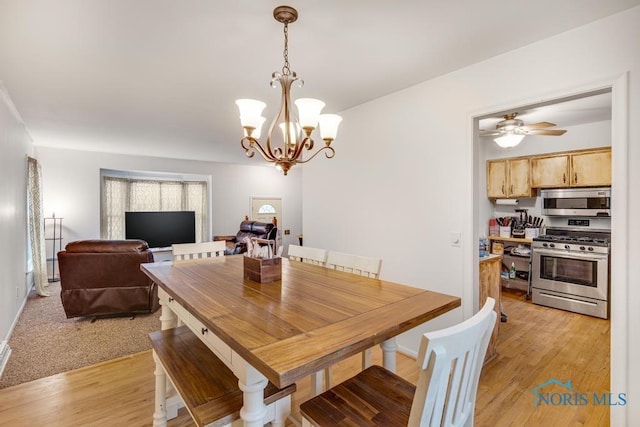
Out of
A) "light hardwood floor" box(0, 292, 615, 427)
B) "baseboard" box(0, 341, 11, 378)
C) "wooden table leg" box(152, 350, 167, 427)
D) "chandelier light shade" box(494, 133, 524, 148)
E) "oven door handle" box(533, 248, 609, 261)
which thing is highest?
"chandelier light shade" box(494, 133, 524, 148)

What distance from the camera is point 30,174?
4.30 meters

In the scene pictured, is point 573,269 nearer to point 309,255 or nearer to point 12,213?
point 309,255

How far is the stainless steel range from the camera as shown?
3676 mm

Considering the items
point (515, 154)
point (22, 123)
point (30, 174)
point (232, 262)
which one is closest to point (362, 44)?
point (232, 262)

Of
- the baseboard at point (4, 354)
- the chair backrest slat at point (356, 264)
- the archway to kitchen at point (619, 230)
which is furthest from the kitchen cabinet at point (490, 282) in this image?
the baseboard at point (4, 354)

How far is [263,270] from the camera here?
1752 millimetres

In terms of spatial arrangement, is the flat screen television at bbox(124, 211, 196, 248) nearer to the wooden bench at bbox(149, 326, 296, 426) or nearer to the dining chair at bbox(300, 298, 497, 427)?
the wooden bench at bbox(149, 326, 296, 426)

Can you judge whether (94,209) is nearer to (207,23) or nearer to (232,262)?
(232,262)

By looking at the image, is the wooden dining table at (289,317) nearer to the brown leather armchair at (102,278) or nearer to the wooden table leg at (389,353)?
the wooden table leg at (389,353)

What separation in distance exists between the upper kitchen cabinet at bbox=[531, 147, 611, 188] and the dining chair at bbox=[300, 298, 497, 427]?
4.22 meters

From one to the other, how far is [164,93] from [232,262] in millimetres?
1832

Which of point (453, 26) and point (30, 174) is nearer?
point (453, 26)

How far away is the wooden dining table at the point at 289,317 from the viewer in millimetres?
935

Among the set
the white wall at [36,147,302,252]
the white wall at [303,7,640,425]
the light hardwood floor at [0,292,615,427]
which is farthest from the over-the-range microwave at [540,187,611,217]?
the white wall at [36,147,302,252]
